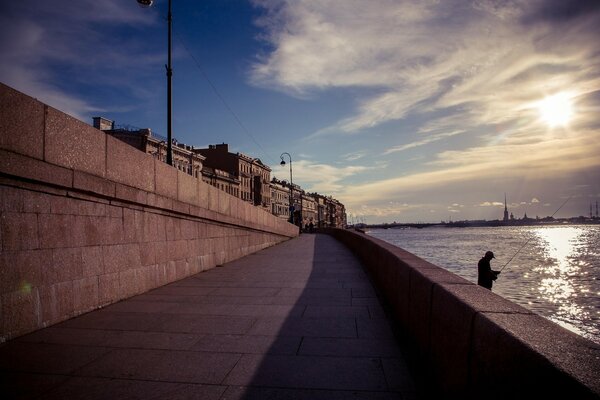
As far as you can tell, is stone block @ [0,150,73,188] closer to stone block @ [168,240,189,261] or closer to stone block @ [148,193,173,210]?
stone block @ [148,193,173,210]

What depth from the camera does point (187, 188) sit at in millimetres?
8805

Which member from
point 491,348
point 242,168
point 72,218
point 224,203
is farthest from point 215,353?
point 242,168

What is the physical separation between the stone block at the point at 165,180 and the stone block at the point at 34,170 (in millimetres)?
2493

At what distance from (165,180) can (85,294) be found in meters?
2.99

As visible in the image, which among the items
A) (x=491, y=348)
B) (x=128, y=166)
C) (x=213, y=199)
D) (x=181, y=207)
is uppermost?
(x=128, y=166)

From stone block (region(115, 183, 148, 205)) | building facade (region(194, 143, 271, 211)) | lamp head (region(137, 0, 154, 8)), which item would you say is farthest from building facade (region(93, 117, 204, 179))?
stone block (region(115, 183, 148, 205))

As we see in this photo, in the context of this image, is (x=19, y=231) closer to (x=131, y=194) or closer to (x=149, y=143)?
(x=131, y=194)

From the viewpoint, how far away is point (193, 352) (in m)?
3.79

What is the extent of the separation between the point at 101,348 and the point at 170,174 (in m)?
4.58

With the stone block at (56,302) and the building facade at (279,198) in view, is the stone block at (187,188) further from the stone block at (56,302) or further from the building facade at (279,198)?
the building facade at (279,198)

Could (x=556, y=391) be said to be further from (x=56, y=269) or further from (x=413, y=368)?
(x=56, y=269)

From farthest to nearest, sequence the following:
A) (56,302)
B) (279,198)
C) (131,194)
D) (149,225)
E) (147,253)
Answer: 1. (279,198)
2. (149,225)
3. (147,253)
4. (131,194)
5. (56,302)

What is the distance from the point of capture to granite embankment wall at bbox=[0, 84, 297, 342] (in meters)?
4.18

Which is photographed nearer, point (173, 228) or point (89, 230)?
point (89, 230)
